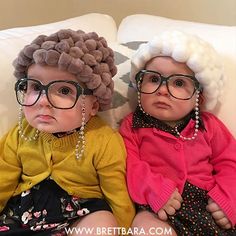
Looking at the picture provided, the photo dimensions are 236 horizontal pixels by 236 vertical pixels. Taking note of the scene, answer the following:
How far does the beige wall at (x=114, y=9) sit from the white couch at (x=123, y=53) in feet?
1.30

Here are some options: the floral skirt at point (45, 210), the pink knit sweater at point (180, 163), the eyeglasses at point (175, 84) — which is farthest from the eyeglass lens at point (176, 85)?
the floral skirt at point (45, 210)

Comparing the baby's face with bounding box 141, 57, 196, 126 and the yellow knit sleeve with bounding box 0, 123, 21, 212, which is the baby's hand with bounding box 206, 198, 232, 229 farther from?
the yellow knit sleeve with bounding box 0, 123, 21, 212

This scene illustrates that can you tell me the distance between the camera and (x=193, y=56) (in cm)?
100

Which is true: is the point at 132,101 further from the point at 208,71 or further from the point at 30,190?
the point at 30,190

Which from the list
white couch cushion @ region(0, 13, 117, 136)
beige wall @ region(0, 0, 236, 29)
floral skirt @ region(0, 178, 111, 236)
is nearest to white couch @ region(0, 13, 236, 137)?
white couch cushion @ region(0, 13, 117, 136)

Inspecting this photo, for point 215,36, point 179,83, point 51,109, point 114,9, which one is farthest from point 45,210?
point 114,9

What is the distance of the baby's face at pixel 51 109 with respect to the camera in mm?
946

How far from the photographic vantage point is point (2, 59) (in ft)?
3.61

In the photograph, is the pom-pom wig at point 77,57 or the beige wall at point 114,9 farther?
the beige wall at point 114,9

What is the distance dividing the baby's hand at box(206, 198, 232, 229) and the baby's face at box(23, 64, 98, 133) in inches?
16.8

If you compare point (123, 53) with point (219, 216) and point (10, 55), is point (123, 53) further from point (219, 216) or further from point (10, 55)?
point (219, 216)

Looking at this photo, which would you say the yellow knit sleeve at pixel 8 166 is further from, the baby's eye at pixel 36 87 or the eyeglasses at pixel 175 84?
the eyeglasses at pixel 175 84

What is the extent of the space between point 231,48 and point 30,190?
0.74m

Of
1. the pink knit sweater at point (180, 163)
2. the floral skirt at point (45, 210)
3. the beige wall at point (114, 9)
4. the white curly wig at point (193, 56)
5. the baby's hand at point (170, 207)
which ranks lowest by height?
the floral skirt at point (45, 210)
